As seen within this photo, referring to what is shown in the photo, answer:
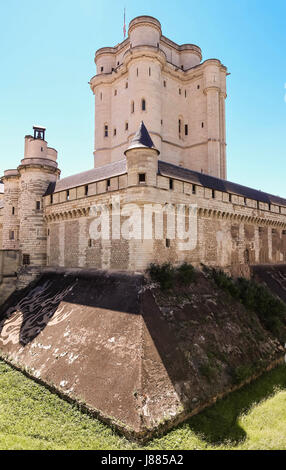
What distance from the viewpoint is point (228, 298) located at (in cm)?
1484

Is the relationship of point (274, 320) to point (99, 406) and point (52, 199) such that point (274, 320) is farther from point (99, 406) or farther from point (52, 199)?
point (52, 199)

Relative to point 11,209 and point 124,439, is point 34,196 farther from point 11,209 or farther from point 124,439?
point 124,439

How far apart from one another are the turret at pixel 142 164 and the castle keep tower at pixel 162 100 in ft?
35.3

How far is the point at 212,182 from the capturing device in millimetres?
18062

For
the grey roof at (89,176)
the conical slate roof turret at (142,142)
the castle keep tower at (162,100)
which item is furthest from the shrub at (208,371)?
the castle keep tower at (162,100)

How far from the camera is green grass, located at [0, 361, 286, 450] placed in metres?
7.20

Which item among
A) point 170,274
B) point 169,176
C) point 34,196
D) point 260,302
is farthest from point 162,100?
point 260,302

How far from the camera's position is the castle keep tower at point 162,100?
953 inches

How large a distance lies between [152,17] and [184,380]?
29.0 metres

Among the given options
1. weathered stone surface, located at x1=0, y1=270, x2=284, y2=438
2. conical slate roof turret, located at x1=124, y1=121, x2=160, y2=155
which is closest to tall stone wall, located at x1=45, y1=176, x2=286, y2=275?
weathered stone surface, located at x1=0, y1=270, x2=284, y2=438

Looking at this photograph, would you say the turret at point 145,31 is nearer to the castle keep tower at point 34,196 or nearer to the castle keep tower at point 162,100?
the castle keep tower at point 162,100

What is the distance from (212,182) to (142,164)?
614 cm

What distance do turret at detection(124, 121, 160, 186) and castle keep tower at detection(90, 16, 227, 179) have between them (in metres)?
10.8
